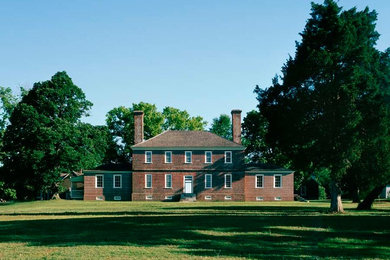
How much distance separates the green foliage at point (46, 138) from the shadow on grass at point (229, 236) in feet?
104

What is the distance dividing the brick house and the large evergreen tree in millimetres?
24852

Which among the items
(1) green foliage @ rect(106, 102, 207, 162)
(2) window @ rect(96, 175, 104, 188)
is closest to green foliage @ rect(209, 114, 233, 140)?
(1) green foliage @ rect(106, 102, 207, 162)

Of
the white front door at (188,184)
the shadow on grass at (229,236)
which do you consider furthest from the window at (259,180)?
the shadow on grass at (229,236)

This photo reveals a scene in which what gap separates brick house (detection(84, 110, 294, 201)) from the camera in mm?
56844

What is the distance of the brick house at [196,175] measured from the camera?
56.8 metres

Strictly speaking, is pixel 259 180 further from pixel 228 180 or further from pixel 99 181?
pixel 99 181

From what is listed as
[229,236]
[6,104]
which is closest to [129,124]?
[6,104]

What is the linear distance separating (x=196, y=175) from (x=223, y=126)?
45.3 metres

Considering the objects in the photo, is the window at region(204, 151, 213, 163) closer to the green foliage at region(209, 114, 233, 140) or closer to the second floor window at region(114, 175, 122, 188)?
the second floor window at region(114, 175, 122, 188)

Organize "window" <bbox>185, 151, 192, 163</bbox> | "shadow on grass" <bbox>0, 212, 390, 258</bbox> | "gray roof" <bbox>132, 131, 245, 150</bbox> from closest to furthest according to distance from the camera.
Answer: "shadow on grass" <bbox>0, 212, 390, 258</bbox> → "gray roof" <bbox>132, 131, 245, 150</bbox> → "window" <bbox>185, 151, 192, 163</bbox>

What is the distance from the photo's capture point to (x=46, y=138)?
172 ft

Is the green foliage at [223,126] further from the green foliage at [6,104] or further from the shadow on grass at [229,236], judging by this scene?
the shadow on grass at [229,236]

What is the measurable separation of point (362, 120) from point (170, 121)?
54754 millimetres

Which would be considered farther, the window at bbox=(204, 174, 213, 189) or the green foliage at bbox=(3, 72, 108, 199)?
the window at bbox=(204, 174, 213, 189)
